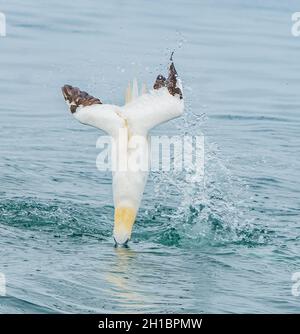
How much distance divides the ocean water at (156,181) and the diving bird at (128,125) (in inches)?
17.3

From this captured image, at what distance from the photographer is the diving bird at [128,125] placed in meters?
16.8

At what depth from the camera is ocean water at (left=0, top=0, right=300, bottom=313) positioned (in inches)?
610

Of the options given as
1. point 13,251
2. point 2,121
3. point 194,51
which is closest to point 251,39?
point 194,51

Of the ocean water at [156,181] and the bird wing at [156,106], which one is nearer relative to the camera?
the ocean water at [156,181]

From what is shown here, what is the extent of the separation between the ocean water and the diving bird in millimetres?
438

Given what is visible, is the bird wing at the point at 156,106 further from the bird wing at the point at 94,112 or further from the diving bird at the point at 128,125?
the bird wing at the point at 94,112

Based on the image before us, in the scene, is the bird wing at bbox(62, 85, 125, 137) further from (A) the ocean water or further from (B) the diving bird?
(A) the ocean water

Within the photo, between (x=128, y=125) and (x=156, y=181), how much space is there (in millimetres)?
3285

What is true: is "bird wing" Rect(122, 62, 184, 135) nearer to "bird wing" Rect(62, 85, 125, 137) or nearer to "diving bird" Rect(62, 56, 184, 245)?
"diving bird" Rect(62, 56, 184, 245)

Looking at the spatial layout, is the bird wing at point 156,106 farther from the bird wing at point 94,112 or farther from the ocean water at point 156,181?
the ocean water at point 156,181

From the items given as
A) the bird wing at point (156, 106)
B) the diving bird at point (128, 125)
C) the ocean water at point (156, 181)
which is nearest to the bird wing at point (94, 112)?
the diving bird at point (128, 125)

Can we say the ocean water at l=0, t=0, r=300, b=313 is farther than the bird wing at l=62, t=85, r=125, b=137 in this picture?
No

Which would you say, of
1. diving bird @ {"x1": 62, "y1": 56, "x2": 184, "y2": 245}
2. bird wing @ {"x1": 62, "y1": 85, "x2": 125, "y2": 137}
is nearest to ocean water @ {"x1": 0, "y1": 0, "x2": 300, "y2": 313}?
diving bird @ {"x1": 62, "y1": 56, "x2": 184, "y2": 245}

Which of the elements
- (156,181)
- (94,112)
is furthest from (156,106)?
(156,181)
